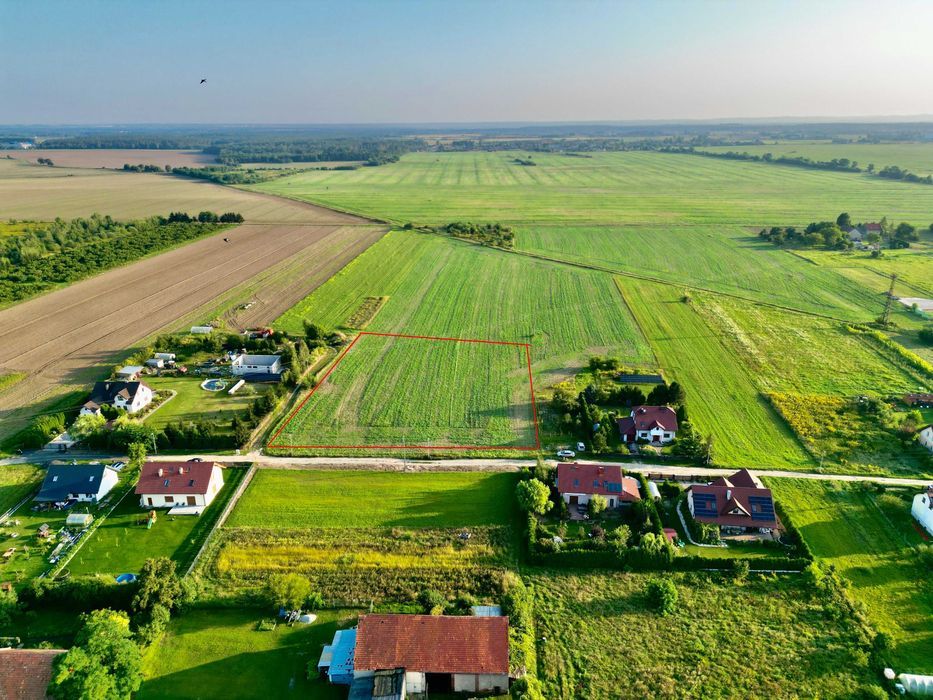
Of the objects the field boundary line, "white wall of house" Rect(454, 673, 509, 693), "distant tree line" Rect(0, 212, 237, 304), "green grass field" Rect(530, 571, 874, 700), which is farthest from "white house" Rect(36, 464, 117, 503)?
"distant tree line" Rect(0, 212, 237, 304)

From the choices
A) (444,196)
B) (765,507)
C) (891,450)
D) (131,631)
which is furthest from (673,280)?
(444,196)

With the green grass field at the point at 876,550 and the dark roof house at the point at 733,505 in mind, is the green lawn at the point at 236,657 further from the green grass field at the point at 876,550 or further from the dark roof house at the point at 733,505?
the green grass field at the point at 876,550

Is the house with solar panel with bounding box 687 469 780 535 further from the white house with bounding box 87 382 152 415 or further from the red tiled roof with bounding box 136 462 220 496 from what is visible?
the white house with bounding box 87 382 152 415

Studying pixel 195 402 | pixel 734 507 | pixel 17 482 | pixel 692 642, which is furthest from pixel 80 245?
pixel 692 642

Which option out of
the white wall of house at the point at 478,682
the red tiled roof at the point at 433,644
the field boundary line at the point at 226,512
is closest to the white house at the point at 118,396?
the field boundary line at the point at 226,512

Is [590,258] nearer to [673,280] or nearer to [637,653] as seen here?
[673,280]

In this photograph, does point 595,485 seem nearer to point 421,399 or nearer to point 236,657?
point 421,399

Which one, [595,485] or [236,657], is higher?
[595,485]
